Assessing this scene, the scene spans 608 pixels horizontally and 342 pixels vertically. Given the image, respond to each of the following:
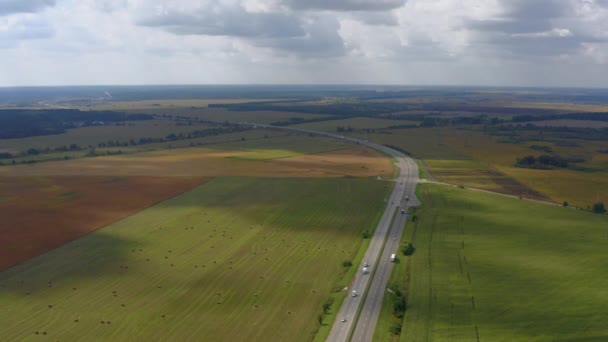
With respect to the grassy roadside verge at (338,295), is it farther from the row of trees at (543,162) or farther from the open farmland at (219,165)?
the row of trees at (543,162)

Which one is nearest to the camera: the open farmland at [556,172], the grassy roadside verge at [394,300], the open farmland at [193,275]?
the grassy roadside verge at [394,300]

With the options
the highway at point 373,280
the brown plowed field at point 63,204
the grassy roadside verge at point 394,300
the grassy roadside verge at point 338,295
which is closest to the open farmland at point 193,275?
the grassy roadside verge at point 338,295

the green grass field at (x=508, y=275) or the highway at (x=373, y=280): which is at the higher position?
the green grass field at (x=508, y=275)

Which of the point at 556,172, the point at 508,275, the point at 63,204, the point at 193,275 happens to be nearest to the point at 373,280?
the point at 508,275

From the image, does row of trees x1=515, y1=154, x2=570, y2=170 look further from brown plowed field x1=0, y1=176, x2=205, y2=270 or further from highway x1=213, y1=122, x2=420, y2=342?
brown plowed field x1=0, y1=176, x2=205, y2=270

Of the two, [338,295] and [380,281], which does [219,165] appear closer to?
[380,281]

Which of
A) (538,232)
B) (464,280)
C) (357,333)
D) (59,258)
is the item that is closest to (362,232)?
(464,280)
